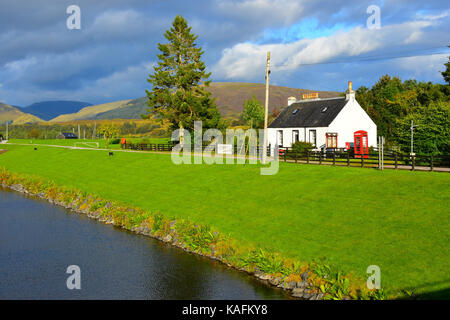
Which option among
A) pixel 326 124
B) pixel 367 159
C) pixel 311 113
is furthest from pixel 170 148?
pixel 367 159

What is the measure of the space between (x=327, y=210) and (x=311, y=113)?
3781 centimetres

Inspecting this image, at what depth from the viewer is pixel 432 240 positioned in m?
18.7

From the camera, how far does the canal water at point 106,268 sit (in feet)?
60.6

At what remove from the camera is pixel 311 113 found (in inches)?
2382

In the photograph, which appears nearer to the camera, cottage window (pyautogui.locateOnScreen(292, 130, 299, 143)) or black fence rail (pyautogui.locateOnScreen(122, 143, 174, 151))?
cottage window (pyautogui.locateOnScreen(292, 130, 299, 143))

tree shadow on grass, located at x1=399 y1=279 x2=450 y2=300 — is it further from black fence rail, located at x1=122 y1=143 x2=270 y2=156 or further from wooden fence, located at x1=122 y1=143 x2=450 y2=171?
black fence rail, located at x1=122 y1=143 x2=270 y2=156

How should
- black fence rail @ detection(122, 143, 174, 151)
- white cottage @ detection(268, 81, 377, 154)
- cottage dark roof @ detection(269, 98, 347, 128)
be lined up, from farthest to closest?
black fence rail @ detection(122, 143, 174, 151) < cottage dark roof @ detection(269, 98, 347, 128) < white cottage @ detection(268, 81, 377, 154)

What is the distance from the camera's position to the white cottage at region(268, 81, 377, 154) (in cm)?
5562

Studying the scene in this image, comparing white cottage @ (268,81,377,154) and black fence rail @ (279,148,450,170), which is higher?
white cottage @ (268,81,377,154)

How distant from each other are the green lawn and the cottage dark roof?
20.5 m

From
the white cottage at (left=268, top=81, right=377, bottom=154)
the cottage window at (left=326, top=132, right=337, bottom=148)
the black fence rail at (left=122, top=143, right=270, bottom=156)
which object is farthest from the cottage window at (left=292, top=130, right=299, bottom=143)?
the black fence rail at (left=122, top=143, right=270, bottom=156)

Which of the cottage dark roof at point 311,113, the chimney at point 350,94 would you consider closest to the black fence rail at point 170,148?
the cottage dark roof at point 311,113
